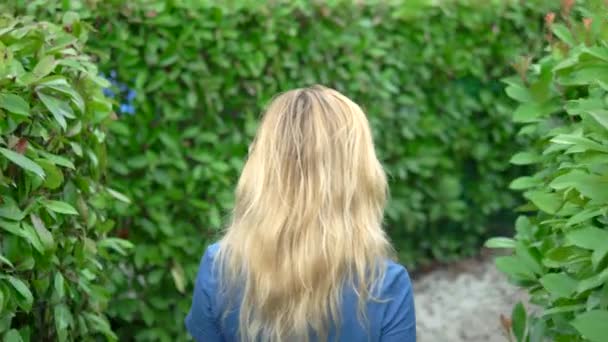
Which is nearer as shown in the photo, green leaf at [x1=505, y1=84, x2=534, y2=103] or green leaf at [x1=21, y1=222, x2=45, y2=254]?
green leaf at [x1=21, y1=222, x2=45, y2=254]

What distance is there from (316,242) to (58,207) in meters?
0.81

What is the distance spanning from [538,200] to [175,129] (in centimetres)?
215

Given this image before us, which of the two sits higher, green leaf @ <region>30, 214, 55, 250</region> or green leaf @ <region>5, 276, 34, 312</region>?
green leaf @ <region>30, 214, 55, 250</region>

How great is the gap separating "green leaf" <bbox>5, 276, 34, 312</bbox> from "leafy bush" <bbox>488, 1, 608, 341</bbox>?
135 cm

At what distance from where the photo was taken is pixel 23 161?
2.76 metres

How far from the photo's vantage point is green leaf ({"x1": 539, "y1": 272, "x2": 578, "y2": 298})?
2.55m

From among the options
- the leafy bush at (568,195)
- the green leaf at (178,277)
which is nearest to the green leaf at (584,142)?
the leafy bush at (568,195)

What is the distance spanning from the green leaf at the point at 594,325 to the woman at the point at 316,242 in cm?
63

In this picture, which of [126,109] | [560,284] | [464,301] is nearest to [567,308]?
[560,284]

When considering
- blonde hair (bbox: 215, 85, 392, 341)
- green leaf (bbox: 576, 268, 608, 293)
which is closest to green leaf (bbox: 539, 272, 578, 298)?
green leaf (bbox: 576, 268, 608, 293)

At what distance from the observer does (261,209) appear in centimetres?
269

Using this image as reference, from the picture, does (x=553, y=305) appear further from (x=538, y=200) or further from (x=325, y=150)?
(x=325, y=150)

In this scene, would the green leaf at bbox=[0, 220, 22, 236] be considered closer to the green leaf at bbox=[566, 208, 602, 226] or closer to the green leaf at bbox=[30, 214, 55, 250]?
the green leaf at bbox=[30, 214, 55, 250]

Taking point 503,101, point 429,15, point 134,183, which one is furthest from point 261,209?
point 503,101
